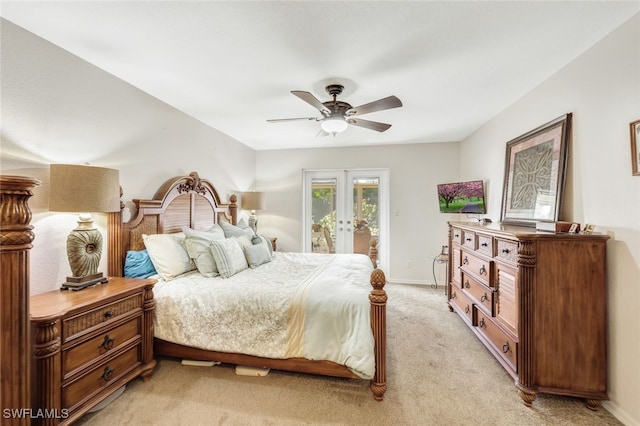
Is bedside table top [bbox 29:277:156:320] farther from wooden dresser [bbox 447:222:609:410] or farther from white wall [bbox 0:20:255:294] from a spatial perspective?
wooden dresser [bbox 447:222:609:410]

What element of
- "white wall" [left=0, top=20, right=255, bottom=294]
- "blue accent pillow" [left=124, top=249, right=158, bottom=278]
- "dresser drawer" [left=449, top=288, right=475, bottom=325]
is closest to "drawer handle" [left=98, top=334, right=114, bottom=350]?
"white wall" [left=0, top=20, right=255, bottom=294]

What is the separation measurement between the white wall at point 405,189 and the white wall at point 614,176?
2.48 m

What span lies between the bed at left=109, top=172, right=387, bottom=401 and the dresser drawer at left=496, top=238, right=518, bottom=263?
1.03 m

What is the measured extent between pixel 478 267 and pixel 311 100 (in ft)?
7.32

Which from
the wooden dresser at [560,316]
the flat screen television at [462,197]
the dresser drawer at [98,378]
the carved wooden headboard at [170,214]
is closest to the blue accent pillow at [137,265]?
the carved wooden headboard at [170,214]

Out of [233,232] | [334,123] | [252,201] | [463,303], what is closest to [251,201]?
[252,201]

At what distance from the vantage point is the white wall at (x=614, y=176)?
166 cm

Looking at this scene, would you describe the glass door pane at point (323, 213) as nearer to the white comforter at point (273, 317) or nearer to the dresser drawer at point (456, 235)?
the dresser drawer at point (456, 235)

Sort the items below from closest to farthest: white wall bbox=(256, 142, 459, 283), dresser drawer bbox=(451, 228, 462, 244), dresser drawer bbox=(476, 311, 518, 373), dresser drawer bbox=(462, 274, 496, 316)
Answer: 1. dresser drawer bbox=(476, 311, 518, 373)
2. dresser drawer bbox=(462, 274, 496, 316)
3. dresser drawer bbox=(451, 228, 462, 244)
4. white wall bbox=(256, 142, 459, 283)

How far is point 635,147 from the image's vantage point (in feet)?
5.36

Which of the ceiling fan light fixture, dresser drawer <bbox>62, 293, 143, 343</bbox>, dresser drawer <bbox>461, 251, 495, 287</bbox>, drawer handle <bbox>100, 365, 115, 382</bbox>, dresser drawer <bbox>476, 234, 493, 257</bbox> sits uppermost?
the ceiling fan light fixture

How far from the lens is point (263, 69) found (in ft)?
7.38

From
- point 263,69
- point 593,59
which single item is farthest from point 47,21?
point 593,59

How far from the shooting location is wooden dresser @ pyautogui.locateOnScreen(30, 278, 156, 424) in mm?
1469
